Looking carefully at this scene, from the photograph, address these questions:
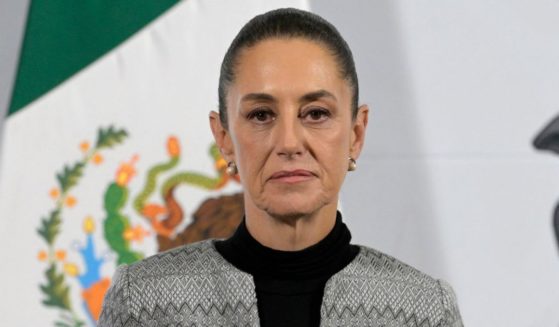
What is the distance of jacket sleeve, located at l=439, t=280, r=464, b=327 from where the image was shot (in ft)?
4.85

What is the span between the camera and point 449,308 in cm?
149

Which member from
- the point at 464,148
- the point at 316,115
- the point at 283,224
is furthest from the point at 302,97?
the point at 464,148

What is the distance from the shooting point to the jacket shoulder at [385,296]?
56.2 inches

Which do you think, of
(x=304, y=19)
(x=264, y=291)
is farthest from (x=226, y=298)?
(x=304, y=19)

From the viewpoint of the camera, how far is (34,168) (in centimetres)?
261

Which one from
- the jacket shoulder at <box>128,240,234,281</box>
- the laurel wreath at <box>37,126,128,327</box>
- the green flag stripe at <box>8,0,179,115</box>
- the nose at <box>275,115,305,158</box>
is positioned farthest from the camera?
the green flag stripe at <box>8,0,179,115</box>

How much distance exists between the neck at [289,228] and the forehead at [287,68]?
0.45 ft

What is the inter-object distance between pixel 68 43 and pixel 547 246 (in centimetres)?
111

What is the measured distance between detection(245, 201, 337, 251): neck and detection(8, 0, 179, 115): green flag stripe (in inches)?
53.6

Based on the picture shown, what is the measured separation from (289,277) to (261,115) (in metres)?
0.19

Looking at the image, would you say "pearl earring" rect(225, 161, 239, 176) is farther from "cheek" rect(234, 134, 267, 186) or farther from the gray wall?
the gray wall

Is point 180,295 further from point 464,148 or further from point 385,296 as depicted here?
point 464,148

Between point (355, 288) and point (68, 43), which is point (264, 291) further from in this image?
point (68, 43)

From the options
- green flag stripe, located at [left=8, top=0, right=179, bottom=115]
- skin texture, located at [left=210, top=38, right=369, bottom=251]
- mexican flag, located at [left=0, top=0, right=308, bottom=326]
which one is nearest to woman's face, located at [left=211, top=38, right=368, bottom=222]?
skin texture, located at [left=210, top=38, right=369, bottom=251]
